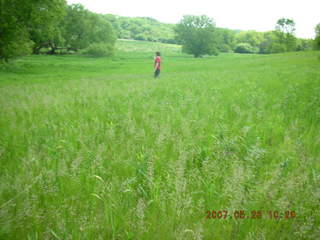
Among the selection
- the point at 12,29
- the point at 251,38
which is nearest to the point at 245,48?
the point at 251,38

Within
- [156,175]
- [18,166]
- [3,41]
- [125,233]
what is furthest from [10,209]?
[3,41]

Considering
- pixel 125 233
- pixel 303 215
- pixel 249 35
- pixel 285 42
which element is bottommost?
pixel 125 233

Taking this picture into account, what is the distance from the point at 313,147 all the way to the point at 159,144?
2751 mm

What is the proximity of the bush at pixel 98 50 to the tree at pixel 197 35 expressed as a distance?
32263 mm

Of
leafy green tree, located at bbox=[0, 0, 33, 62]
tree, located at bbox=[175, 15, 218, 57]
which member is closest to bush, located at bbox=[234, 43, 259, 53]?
tree, located at bbox=[175, 15, 218, 57]

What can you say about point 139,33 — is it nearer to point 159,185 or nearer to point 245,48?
point 245,48

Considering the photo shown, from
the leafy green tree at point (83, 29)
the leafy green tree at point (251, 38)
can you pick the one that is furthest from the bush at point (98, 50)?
the leafy green tree at point (251, 38)

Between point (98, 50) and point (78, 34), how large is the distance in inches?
475

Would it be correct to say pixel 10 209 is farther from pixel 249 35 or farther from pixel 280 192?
pixel 249 35

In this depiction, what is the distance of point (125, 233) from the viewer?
2.12 metres

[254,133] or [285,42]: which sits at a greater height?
[285,42]
